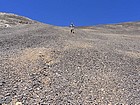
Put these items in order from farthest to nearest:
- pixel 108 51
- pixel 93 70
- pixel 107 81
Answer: pixel 108 51 → pixel 93 70 → pixel 107 81

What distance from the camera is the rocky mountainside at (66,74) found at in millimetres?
8188

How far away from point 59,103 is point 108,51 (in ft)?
18.3

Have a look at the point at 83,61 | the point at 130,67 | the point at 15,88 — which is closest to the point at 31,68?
the point at 15,88

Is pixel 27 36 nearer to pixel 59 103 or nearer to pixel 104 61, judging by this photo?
pixel 104 61

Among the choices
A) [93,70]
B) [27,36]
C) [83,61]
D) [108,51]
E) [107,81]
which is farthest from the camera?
[27,36]

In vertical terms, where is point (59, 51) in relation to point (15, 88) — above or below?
above

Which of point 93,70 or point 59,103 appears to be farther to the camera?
point 93,70

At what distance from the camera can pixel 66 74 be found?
31.7 feet

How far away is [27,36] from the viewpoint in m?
15.1

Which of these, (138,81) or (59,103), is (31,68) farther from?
(138,81)

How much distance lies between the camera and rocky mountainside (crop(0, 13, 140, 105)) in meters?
8.19

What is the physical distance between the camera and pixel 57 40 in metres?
13.4

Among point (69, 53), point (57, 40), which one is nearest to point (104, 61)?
point (69, 53)

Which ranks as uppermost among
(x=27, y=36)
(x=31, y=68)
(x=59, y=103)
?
(x=27, y=36)
